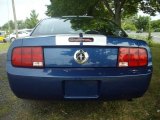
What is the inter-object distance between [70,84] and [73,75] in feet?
0.38

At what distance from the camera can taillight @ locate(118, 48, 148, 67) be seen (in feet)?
11.8

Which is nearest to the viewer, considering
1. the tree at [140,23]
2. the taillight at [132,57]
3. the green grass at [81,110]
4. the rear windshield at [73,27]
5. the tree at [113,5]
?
the taillight at [132,57]

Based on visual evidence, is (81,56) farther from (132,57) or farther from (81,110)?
(81,110)

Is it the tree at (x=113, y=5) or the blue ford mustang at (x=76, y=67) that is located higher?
the tree at (x=113, y=5)

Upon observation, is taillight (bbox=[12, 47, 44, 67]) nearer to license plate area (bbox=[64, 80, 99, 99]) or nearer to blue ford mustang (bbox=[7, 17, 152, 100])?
blue ford mustang (bbox=[7, 17, 152, 100])

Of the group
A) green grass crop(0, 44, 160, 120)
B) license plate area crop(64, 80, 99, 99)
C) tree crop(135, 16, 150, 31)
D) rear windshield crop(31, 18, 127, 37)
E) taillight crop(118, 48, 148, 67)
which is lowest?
tree crop(135, 16, 150, 31)

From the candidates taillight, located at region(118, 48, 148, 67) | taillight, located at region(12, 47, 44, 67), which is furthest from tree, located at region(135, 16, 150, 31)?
taillight, located at region(12, 47, 44, 67)

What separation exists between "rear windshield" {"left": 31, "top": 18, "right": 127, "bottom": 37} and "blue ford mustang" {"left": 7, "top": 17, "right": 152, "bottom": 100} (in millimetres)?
840

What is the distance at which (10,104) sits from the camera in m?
4.72

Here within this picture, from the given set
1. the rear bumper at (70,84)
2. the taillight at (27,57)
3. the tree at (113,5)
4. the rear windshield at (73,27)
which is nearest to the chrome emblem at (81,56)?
the rear bumper at (70,84)

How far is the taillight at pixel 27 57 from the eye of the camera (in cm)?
351

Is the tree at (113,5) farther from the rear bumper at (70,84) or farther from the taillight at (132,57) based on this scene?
the rear bumper at (70,84)

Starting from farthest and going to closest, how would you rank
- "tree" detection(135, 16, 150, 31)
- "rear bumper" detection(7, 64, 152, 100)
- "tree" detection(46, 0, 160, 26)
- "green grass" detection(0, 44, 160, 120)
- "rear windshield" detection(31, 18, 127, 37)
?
1. "tree" detection(135, 16, 150, 31)
2. "tree" detection(46, 0, 160, 26)
3. "rear windshield" detection(31, 18, 127, 37)
4. "green grass" detection(0, 44, 160, 120)
5. "rear bumper" detection(7, 64, 152, 100)

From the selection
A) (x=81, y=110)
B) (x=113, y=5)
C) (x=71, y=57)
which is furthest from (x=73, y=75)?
(x=113, y=5)
